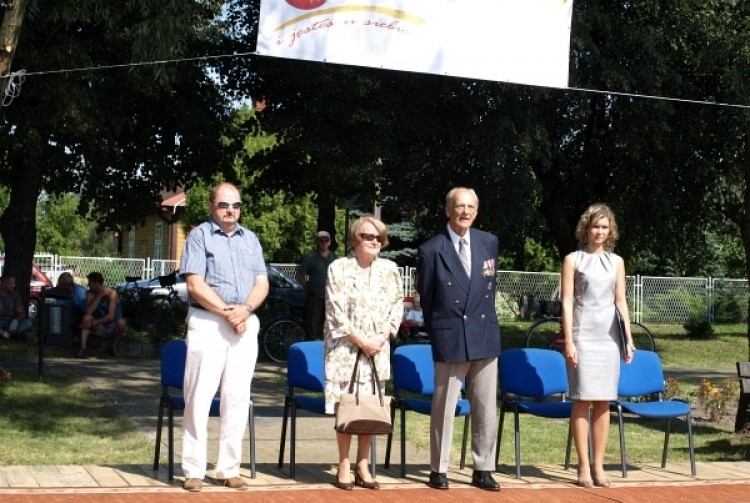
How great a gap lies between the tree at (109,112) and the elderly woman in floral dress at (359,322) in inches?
280

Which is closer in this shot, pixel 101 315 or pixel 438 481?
pixel 438 481

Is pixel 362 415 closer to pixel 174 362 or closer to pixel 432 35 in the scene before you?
pixel 174 362

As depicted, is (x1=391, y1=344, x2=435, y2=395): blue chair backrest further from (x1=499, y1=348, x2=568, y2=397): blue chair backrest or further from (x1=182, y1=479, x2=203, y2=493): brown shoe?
(x1=182, y1=479, x2=203, y2=493): brown shoe

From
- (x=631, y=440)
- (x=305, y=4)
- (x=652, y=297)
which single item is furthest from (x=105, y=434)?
(x=652, y=297)

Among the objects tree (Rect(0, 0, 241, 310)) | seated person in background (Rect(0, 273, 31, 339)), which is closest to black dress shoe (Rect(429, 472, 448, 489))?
tree (Rect(0, 0, 241, 310))

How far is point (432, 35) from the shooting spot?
1119 cm

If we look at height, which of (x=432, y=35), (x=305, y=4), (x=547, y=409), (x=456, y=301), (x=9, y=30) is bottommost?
(x=547, y=409)

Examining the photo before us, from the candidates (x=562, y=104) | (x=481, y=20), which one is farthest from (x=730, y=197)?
(x=481, y=20)

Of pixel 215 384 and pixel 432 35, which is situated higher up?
pixel 432 35

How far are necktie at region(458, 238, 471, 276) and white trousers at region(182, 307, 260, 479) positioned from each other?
1504 millimetres

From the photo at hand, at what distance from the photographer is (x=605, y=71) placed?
21.3 metres

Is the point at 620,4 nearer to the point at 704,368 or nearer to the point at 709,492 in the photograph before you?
the point at 704,368

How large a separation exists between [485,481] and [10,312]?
520 inches

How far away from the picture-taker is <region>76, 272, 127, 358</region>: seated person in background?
1891 centimetres
